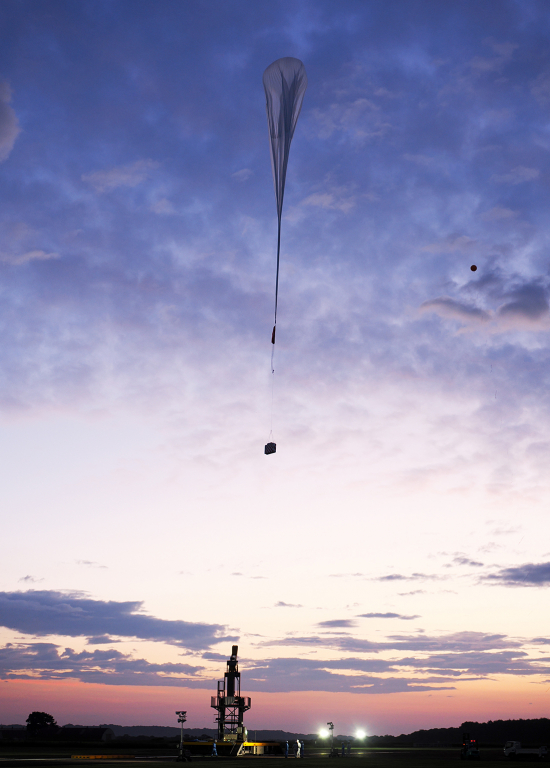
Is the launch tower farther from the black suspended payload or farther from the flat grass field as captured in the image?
the black suspended payload

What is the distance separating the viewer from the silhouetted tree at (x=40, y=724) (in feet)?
506

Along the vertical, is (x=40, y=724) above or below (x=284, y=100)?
below

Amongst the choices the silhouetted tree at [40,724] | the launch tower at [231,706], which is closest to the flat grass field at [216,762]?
the launch tower at [231,706]

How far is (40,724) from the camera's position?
513 feet

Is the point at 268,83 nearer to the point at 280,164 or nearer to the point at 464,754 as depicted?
the point at 280,164

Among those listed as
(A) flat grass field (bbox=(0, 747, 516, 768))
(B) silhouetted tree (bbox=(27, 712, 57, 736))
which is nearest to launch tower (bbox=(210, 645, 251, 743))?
(A) flat grass field (bbox=(0, 747, 516, 768))

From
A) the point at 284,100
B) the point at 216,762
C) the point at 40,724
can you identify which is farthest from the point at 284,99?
the point at 40,724

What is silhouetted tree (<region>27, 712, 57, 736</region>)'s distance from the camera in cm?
15412

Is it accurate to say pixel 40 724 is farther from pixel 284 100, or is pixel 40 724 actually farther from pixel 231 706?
pixel 284 100

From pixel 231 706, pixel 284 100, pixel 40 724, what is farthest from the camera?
pixel 40 724

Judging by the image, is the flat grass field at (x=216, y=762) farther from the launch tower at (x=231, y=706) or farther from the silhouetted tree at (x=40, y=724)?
the silhouetted tree at (x=40, y=724)

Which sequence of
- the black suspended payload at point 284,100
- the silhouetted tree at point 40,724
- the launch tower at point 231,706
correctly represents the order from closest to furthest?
the black suspended payload at point 284,100 → the launch tower at point 231,706 → the silhouetted tree at point 40,724

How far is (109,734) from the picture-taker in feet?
449

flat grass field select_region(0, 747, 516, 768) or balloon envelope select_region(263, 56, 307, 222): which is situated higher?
balloon envelope select_region(263, 56, 307, 222)
